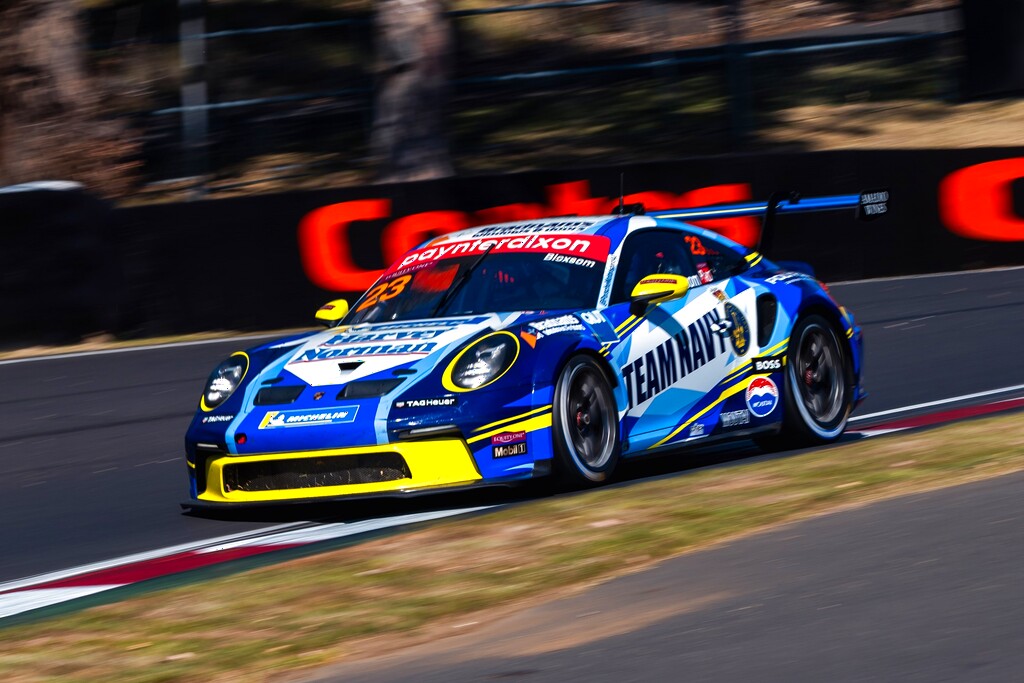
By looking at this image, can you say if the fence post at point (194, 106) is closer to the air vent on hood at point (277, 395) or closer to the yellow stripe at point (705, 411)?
the yellow stripe at point (705, 411)

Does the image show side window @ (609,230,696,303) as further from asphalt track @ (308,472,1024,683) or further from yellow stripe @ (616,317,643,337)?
asphalt track @ (308,472,1024,683)

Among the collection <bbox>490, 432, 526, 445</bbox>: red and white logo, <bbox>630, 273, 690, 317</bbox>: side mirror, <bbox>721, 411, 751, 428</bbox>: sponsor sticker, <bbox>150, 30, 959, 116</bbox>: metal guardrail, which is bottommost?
<bbox>721, 411, 751, 428</bbox>: sponsor sticker

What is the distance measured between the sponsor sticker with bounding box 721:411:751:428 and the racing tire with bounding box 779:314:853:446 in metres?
0.31

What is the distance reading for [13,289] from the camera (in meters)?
14.6

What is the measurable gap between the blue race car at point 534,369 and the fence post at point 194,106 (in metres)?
15.7

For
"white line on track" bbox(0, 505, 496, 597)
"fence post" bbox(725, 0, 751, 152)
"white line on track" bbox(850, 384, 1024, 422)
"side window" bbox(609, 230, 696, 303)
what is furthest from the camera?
"fence post" bbox(725, 0, 751, 152)

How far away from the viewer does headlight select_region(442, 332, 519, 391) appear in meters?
6.87

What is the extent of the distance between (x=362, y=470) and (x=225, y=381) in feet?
3.05

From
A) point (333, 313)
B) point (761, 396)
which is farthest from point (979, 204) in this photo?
point (333, 313)

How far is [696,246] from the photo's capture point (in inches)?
332

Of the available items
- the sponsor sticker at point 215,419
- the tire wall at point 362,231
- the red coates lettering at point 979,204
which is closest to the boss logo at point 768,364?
the sponsor sticker at point 215,419

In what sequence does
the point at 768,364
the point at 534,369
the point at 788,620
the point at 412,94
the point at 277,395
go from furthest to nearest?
1. the point at 412,94
2. the point at 768,364
3. the point at 277,395
4. the point at 534,369
5. the point at 788,620

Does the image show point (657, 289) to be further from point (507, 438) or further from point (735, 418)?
point (507, 438)

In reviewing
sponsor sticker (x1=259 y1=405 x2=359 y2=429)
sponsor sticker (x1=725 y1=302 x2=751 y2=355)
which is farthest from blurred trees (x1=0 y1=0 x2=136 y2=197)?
sponsor sticker (x1=259 y1=405 x2=359 y2=429)
